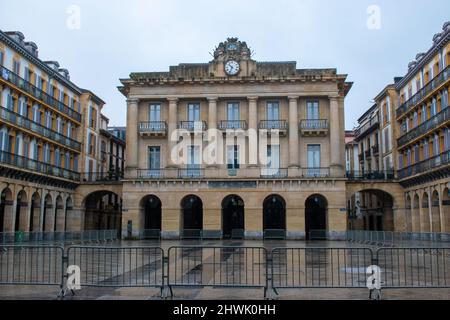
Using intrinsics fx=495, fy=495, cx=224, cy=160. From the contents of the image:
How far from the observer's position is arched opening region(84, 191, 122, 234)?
48.4 m

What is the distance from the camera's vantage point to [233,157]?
43.3 m

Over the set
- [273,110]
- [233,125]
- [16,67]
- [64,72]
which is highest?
[64,72]

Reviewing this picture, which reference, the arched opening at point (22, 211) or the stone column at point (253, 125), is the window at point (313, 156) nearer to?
the stone column at point (253, 125)

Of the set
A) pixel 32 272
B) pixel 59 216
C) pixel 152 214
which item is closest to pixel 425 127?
pixel 152 214

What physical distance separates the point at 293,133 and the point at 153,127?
41.1 ft

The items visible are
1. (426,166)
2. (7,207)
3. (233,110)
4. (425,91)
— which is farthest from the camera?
(233,110)

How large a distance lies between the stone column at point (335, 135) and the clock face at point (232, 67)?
8637 mm

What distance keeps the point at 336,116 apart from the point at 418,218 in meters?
10.9

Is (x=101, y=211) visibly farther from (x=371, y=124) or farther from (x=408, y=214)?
(x=408, y=214)

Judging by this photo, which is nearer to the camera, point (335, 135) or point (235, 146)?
point (335, 135)

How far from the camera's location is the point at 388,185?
142 ft

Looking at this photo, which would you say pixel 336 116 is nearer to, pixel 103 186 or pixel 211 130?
pixel 211 130

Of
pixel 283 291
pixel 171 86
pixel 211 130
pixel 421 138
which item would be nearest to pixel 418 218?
pixel 421 138

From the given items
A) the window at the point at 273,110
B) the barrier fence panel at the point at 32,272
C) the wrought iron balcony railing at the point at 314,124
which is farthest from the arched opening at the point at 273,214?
the barrier fence panel at the point at 32,272
